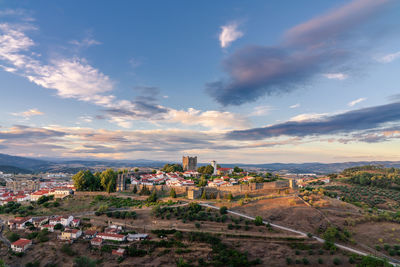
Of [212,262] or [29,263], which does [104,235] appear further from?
[212,262]

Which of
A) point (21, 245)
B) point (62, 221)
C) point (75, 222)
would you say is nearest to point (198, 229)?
point (75, 222)

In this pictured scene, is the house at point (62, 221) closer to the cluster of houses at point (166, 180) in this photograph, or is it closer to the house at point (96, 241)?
the house at point (96, 241)

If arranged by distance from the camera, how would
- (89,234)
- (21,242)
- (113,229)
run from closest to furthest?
(21,242)
(89,234)
(113,229)

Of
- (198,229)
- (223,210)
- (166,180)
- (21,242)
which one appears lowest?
(21,242)

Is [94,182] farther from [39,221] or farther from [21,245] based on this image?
[21,245]

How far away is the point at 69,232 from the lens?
31844 millimetres

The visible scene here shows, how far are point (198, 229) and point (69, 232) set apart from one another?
18.0 m

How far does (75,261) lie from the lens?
86.8 feet

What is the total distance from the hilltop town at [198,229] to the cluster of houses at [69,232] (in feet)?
0.43

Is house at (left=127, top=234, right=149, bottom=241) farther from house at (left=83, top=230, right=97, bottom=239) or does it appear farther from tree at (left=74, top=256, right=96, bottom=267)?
tree at (left=74, top=256, right=96, bottom=267)

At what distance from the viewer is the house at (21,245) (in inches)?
1139

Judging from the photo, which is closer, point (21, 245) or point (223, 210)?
point (21, 245)

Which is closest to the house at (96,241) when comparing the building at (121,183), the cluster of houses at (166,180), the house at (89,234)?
the house at (89,234)

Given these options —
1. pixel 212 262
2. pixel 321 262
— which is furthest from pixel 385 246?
pixel 212 262
